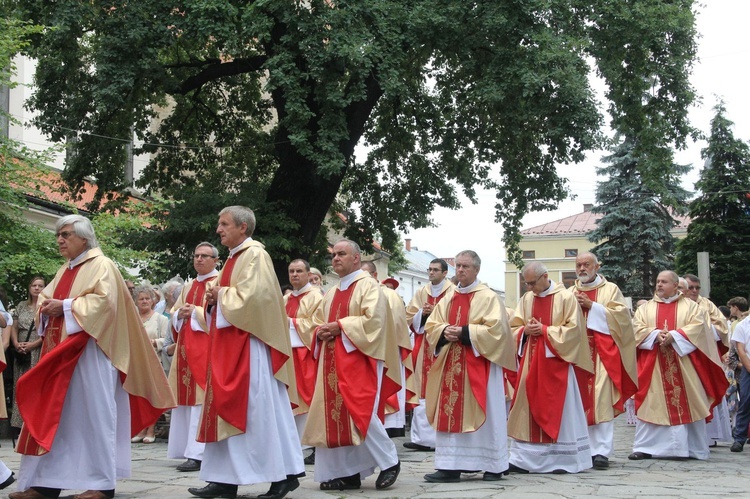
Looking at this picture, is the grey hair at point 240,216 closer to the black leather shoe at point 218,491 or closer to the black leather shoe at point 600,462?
Answer: the black leather shoe at point 218,491

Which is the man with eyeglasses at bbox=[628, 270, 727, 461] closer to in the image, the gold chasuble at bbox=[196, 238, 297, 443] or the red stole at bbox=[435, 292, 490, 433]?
the red stole at bbox=[435, 292, 490, 433]

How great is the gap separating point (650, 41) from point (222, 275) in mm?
12921

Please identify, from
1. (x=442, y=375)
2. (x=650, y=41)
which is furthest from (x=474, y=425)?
(x=650, y=41)

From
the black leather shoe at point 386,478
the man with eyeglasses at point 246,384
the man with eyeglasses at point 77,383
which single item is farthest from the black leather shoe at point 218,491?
the black leather shoe at point 386,478

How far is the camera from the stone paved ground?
754 centimetres

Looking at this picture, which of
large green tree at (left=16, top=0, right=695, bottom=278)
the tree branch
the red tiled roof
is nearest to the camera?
large green tree at (left=16, top=0, right=695, bottom=278)

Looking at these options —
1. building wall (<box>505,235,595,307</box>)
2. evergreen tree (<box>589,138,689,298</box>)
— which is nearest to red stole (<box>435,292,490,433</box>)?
evergreen tree (<box>589,138,689,298</box>)

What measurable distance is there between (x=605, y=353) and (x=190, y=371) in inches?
162

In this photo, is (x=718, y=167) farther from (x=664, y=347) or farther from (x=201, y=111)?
(x=664, y=347)

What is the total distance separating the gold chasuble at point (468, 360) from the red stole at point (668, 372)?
2.92m

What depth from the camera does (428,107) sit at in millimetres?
21969

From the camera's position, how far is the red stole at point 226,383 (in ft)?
22.8

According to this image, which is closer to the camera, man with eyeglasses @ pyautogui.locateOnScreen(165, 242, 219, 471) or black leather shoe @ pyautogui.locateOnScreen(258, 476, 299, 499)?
black leather shoe @ pyautogui.locateOnScreen(258, 476, 299, 499)

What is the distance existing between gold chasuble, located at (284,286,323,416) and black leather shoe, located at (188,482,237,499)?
3.25 m
